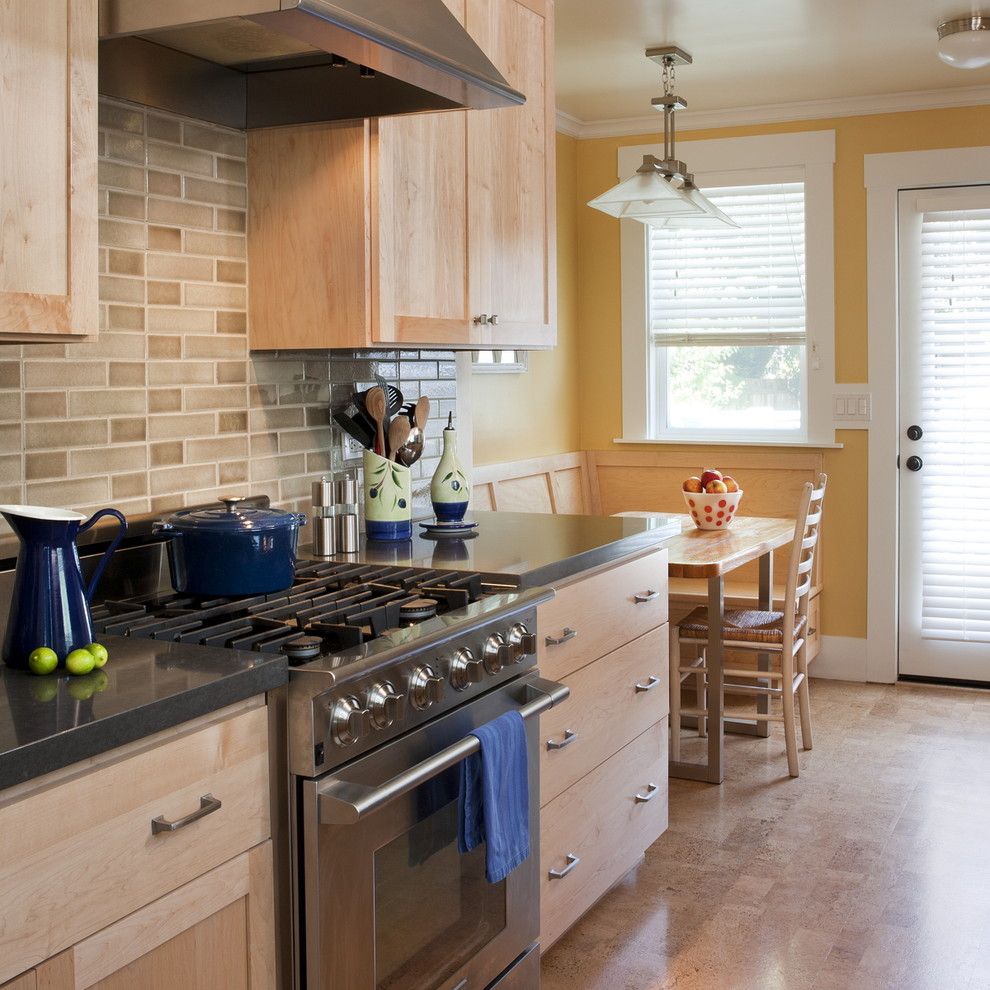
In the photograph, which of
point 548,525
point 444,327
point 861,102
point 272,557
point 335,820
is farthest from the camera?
point 861,102

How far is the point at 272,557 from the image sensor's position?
2158mm

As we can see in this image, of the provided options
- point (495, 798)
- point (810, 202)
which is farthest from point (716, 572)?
point (810, 202)

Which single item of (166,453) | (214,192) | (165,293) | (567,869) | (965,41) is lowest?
(567,869)

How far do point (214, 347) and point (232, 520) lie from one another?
0.55 m

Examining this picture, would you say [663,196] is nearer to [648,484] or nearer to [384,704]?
[648,484]

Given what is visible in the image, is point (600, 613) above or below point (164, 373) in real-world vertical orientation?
below

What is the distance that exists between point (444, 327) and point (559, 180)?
291 centimetres

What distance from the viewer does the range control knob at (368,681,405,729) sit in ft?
5.94

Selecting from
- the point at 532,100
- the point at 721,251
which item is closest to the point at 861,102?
the point at 721,251

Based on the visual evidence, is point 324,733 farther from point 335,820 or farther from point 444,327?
point 444,327

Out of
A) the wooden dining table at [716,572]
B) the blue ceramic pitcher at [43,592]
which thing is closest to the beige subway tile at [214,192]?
Answer: the blue ceramic pitcher at [43,592]

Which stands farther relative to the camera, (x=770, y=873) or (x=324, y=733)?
Answer: (x=770, y=873)

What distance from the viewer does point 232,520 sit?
2119mm

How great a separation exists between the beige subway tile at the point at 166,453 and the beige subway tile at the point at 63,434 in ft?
0.46
